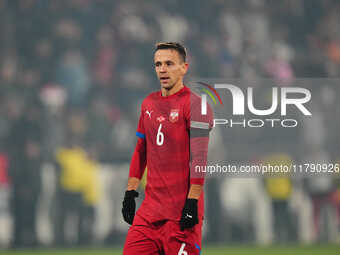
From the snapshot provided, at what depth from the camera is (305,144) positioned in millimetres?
4363

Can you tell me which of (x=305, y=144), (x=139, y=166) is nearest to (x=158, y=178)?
(x=139, y=166)

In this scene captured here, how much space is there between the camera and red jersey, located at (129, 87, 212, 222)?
3.50 metres

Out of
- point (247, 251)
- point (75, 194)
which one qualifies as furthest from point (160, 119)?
point (75, 194)

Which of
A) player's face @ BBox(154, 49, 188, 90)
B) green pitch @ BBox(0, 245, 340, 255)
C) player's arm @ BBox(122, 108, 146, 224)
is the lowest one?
green pitch @ BBox(0, 245, 340, 255)

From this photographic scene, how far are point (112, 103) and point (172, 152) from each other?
5657 millimetres

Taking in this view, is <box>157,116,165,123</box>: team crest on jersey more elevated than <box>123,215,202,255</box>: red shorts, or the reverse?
<box>157,116,165,123</box>: team crest on jersey

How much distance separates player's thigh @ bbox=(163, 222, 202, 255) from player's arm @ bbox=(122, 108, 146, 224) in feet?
1.09

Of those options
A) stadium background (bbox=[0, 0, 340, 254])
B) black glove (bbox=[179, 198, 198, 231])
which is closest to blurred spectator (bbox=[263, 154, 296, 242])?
stadium background (bbox=[0, 0, 340, 254])

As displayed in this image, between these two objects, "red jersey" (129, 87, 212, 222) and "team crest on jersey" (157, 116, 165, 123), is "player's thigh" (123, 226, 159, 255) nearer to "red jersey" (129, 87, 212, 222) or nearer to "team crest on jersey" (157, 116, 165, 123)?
"red jersey" (129, 87, 212, 222)

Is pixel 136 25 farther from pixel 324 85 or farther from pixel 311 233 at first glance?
pixel 324 85

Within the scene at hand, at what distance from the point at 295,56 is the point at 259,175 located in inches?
235

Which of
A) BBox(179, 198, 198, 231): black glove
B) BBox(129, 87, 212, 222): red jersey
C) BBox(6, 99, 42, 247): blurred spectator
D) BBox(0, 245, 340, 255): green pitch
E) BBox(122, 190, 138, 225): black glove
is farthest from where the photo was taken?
BBox(6, 99, 42, 247): blurred spectator

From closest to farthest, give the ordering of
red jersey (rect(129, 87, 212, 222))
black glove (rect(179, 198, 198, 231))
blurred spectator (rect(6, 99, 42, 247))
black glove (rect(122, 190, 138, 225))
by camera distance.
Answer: black glove (rect(179, 198, 198, 231))
red jersey (rect(129, 87, 212, 222))
black glove (rect(122, 190, 138, 225))
blurred spectator (rect(6, 99, 42, 247))

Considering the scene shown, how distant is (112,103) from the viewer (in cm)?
912
